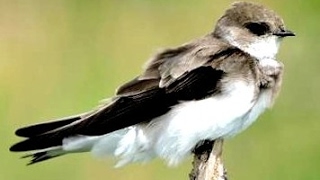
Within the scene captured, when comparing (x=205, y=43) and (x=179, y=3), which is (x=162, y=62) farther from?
(x=179, y=3)

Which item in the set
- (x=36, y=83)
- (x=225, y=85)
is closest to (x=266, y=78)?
(x=225, y=85)

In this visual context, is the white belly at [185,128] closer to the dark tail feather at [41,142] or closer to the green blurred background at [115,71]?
the dark tail feather at [41,142]


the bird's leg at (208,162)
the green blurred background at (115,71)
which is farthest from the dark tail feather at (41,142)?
the green blurred background at (115,71)

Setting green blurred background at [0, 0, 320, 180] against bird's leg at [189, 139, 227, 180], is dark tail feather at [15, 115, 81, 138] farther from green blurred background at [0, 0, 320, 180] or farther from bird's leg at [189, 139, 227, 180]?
green blurred background at [0, 0, 320, 180]

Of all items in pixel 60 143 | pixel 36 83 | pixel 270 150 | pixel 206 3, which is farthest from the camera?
pixel 206 3

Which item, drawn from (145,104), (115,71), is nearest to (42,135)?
(145,104)

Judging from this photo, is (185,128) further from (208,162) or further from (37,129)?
(37,129)
